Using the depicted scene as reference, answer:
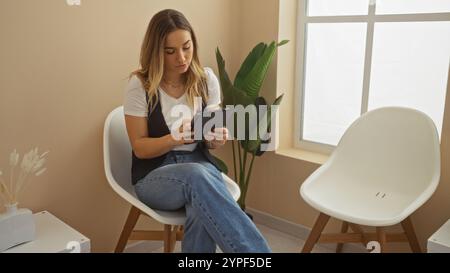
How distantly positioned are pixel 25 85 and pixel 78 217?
2.18 ft

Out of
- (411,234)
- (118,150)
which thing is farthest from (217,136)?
(411,234)

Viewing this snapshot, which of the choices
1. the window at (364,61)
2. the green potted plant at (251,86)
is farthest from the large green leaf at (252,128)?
the window at (364,61)

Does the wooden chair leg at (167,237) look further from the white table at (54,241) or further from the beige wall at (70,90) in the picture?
the beige wall at (70,90)

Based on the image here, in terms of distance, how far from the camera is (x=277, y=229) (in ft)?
8.85

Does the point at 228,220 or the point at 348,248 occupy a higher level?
the point at 228,220

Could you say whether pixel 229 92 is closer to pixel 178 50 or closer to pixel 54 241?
pixel 178 50

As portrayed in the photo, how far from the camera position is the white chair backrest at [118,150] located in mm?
1972

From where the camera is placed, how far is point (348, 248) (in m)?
2.40

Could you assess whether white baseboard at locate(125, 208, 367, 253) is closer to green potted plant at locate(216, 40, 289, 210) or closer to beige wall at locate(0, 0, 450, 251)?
beige wall at locate(0, 0, 450, 251)

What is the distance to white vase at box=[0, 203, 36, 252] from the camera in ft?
5.12

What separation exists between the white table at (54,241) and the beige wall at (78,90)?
0.60ft

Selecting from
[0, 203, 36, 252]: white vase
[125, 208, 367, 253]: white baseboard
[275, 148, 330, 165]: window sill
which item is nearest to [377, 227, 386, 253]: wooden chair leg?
[125, 208, 367, 253]: white baseboard
